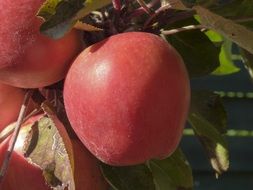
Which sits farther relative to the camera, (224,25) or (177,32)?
(177,32)

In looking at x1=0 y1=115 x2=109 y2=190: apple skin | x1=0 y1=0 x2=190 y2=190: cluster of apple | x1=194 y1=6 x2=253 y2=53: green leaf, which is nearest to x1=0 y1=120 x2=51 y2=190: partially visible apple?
x1=0 y1=115 x2=109 y2=190: apple skin

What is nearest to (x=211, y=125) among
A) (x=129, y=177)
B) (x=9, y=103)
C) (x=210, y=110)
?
(x=210, y=110)

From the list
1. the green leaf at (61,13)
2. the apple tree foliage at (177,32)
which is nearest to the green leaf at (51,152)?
the apple tree foliage at (177,32)

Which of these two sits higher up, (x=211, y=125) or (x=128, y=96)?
(x=128, y=96)

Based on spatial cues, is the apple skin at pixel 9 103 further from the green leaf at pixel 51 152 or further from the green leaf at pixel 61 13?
the green leaf at pixel 61 13

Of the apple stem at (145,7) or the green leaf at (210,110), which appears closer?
the apple stem at (145,7)

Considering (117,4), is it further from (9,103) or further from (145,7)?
(9,103)

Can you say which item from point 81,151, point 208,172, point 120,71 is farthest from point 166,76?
point 208,172

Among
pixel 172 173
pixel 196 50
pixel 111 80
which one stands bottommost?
pixel 172 173
